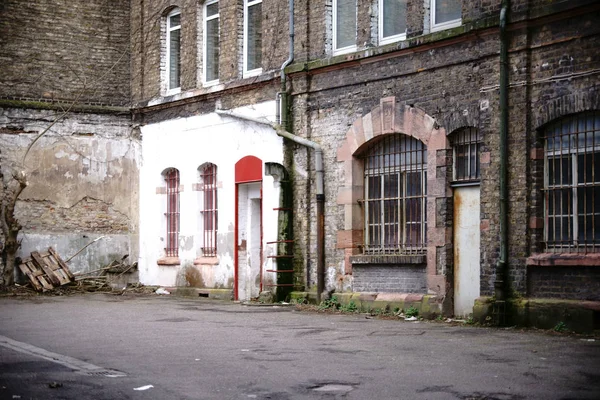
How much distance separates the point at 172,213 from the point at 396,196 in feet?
26.7

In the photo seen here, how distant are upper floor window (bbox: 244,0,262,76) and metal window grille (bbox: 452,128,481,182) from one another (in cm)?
609

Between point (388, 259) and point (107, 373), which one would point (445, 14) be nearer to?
point (388, 259)

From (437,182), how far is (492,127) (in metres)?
1.50

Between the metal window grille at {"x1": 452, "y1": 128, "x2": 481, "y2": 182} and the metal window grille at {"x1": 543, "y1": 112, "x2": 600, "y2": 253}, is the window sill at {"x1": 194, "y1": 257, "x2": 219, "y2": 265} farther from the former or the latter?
the metal window grille at {"x1": 543, "y1": 112, "x2": 600, "y2": 253}

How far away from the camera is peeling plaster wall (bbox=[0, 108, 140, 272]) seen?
77.0ft

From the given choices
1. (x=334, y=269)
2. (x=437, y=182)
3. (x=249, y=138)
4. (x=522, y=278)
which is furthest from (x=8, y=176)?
(x=522, y=278)

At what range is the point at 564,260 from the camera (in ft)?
45.5

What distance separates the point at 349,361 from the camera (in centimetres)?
1077

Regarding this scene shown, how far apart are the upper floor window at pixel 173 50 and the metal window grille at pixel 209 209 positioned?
2702 millimetres

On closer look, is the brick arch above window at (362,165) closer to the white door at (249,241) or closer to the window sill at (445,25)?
the window sill at (445,25)

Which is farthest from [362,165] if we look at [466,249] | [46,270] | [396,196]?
[46,270]

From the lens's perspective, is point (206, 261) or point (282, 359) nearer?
point (282, 359)

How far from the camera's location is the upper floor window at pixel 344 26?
18.4 m

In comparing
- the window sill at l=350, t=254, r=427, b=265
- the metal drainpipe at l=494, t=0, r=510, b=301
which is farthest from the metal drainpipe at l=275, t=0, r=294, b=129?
the metal drainpipe at l=494, t=0, r=510, b=301
